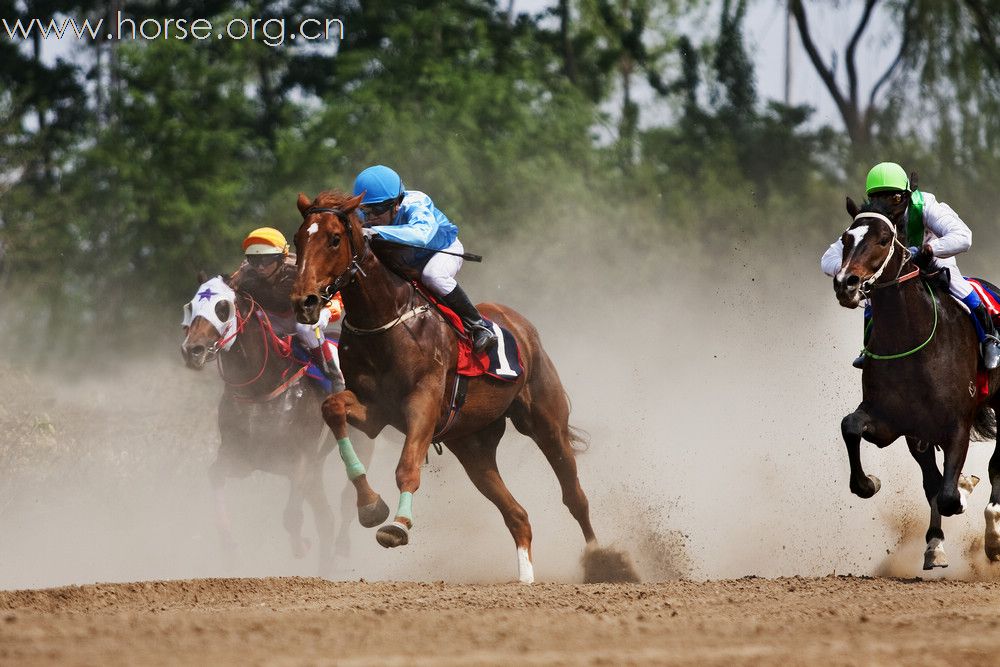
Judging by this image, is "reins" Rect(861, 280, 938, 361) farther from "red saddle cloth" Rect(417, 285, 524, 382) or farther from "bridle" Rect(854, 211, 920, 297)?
"red saddle cloth" Rect(417, 285, 524, 382)

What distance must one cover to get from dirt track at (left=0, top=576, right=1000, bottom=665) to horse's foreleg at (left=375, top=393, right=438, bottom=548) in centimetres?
39

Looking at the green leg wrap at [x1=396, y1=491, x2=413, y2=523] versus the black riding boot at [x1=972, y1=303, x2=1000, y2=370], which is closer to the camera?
the green leg wrap at [x1=396, y1=491, x2=413, y2=523]

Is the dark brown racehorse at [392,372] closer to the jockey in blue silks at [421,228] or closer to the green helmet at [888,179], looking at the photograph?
the jockey in blue silks at [421,228]

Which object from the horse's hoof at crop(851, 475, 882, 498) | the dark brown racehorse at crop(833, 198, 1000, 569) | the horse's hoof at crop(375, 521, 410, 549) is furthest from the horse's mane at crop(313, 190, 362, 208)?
the horse's hoof at crop(851, 475, 882, 498)

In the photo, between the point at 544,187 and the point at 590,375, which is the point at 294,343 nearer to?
the point at 590,375

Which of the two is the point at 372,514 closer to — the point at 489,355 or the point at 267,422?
the point at 489,355

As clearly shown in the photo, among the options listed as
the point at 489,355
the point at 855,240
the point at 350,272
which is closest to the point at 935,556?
the point at 855,240

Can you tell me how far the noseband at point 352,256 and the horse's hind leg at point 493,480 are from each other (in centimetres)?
201

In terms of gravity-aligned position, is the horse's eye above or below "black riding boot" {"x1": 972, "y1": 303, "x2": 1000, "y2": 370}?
below

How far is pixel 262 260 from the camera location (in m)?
12.9

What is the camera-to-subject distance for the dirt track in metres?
6.13

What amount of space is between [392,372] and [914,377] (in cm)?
343

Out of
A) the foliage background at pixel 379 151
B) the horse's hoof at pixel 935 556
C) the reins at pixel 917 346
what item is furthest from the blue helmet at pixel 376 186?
the foliage background at pixel 379 151

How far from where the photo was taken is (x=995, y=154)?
2823cm
